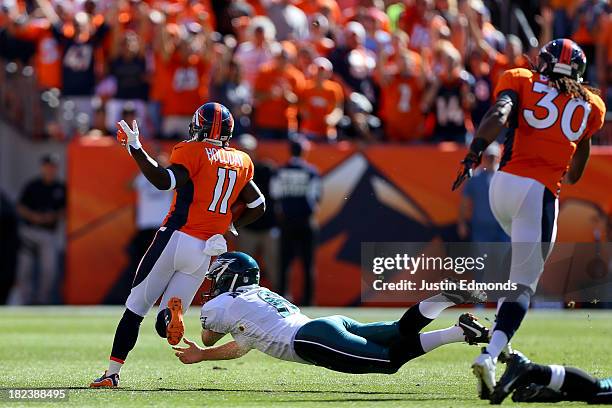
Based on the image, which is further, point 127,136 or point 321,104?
point 321,104

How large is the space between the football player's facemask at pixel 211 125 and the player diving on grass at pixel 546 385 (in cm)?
256

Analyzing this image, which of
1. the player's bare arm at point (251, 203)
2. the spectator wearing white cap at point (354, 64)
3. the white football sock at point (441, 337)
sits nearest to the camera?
the white football sock at point (441, 337)

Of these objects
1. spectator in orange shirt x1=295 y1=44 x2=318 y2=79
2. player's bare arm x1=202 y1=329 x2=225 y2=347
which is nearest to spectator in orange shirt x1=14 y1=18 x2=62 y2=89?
spectator in orange shirt x1=295 y1=44 x2=318 y2=79

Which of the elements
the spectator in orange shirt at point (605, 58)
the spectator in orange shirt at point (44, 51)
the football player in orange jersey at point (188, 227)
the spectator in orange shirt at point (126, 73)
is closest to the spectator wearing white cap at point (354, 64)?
the spectator in orange shirt at point (126, 73)

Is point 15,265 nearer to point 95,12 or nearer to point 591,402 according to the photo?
point 95,12

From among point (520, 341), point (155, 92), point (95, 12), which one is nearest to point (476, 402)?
point (520, 341)

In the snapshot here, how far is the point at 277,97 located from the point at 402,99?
179 centimetres

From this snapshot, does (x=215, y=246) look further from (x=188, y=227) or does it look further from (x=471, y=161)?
(x=471, y=161)

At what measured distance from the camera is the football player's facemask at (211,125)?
8438 millimetres

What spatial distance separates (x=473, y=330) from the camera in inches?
305

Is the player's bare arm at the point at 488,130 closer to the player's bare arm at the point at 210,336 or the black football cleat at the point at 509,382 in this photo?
the black football cleat at the point at 509,382

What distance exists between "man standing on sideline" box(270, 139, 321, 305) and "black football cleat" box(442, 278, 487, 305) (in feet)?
28.1

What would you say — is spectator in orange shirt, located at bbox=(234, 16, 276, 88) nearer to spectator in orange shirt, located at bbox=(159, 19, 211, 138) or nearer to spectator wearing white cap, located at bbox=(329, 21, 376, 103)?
spectator in orange shirt, located at bbox=(159, 19, 211, 138)

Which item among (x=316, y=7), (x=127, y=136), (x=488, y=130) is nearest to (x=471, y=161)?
(x=488, y=130)
